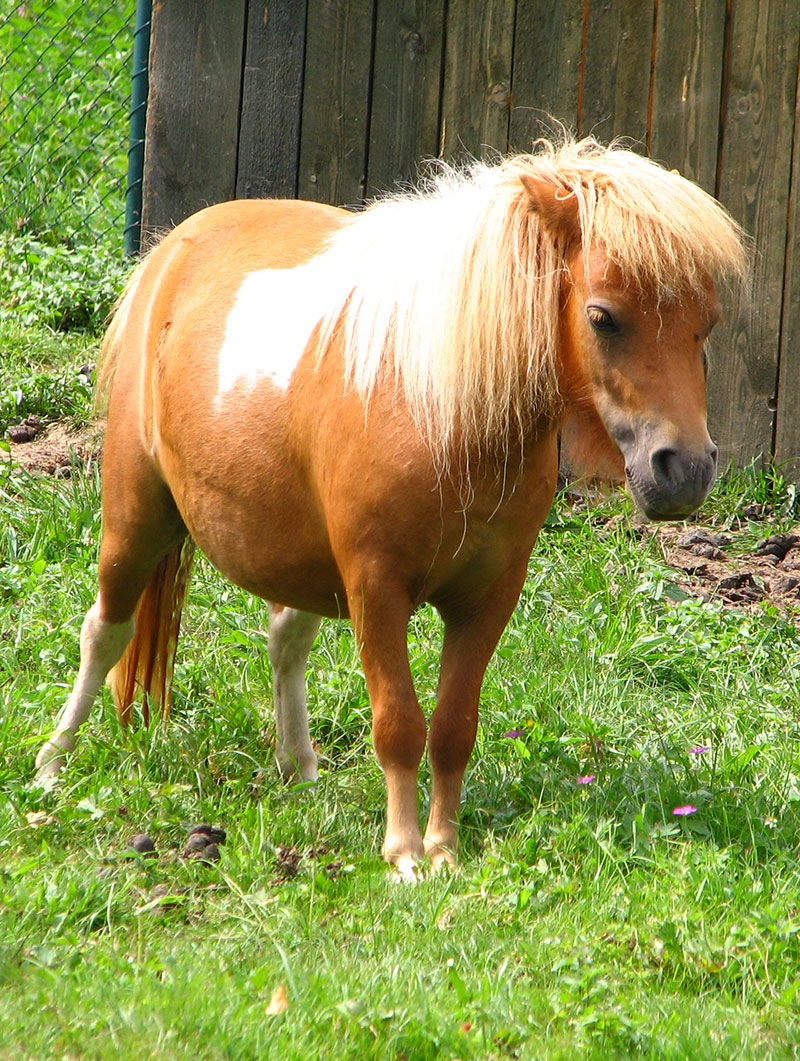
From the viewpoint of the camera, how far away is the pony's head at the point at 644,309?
2.55 m

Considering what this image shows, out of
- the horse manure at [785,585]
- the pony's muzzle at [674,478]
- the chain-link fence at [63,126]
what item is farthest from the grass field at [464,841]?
the chain-link fence at [63,126]

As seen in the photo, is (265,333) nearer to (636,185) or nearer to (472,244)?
(472,244)

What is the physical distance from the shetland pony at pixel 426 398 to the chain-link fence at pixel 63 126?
420 cm

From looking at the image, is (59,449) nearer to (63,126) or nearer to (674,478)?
(674,478)

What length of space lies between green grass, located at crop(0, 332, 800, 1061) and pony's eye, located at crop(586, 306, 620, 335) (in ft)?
4.09

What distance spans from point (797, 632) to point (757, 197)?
6.73ft

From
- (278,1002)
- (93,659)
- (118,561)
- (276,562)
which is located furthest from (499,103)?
(278,1002)

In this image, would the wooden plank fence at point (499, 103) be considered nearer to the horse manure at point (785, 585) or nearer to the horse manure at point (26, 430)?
the horse manure at point (785, 585)

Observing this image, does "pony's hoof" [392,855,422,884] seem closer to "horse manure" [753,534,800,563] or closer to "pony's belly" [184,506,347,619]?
"pony's belly" [184,506,347,619]

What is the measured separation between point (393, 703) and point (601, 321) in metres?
1.03

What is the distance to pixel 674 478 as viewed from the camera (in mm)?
→ 2525

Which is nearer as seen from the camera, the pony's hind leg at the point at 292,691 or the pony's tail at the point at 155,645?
the pony's hind leg at the point at 292,691

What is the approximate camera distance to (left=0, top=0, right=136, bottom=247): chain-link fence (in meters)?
7.49

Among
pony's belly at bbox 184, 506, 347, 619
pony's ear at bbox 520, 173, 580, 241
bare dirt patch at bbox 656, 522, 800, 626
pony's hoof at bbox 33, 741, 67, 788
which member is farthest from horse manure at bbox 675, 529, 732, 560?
pony's hoof at bbox 33, 741, 67, 788
